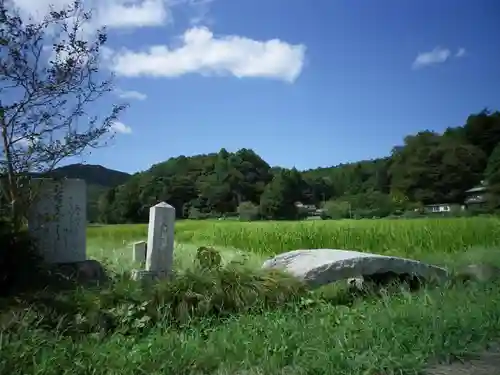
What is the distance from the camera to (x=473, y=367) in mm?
2617

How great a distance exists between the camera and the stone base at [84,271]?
490 centimetres

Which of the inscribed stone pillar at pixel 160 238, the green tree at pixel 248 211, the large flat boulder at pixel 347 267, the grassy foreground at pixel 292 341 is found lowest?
the grassy foreground at pixel 292 341

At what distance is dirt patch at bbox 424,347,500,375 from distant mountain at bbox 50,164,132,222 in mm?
4132

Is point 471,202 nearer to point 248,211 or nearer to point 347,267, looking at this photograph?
point 347,267

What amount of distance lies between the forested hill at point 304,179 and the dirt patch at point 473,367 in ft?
12.6

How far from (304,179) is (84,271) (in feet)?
9.37

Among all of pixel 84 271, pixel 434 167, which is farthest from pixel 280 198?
pixel 84 271

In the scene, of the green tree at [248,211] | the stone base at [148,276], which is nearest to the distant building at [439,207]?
the green tree at [248,211]

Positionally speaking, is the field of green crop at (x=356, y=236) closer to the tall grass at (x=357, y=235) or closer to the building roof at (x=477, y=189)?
the tall grass at (x=357, y=235)

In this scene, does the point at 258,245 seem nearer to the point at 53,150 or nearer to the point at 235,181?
the point at 235,181

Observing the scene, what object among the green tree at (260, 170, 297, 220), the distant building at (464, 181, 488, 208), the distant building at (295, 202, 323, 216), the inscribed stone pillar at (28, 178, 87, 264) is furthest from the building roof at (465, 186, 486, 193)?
the inscribed stone pillar at (28, 178, 87, 264)

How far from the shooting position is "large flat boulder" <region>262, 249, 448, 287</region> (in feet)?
16.6

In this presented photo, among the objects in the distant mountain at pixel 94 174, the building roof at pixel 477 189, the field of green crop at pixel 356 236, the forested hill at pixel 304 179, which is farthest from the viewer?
the field of green crop at pixel 356 236

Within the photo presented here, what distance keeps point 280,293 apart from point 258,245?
3506mm
